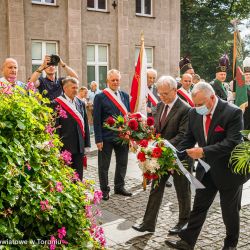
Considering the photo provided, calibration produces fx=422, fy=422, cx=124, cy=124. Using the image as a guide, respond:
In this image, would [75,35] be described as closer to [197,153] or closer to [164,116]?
[164,116]

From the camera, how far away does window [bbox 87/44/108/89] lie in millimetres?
18641

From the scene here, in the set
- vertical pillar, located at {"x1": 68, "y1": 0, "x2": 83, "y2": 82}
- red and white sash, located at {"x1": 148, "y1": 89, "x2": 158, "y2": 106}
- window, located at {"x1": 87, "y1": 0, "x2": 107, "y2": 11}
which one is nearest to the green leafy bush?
red and white sash, located at {"x1": 148, "y1": 89, "x2": 158, "y2": 106}

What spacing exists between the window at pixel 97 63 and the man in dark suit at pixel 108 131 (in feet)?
38.8

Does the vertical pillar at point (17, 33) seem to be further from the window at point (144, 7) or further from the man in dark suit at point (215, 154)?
the man in dark suit at point (215, 154)

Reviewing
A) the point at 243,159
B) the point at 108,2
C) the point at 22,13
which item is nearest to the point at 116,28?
the point at 108,2

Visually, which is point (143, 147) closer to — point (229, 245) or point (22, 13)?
point (229, 245)

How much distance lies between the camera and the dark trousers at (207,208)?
14.7ft

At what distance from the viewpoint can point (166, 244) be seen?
16.1ft

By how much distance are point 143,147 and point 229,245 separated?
142cm

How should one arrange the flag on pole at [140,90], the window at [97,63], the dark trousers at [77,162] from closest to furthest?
the dark trousers at [77,162]
the flag on pole at [140,90]
the window at [97,63]

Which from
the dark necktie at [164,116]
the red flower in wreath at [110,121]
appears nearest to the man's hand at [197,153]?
the dark necktie at [164,116]

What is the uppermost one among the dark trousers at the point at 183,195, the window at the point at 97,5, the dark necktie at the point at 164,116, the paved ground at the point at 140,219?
the window at the point at 97,5

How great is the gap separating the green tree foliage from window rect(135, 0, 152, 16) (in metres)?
15.2

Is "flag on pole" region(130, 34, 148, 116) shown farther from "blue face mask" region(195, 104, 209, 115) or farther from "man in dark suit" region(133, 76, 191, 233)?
"blue face mask" region(195, 104, 209, 115)
